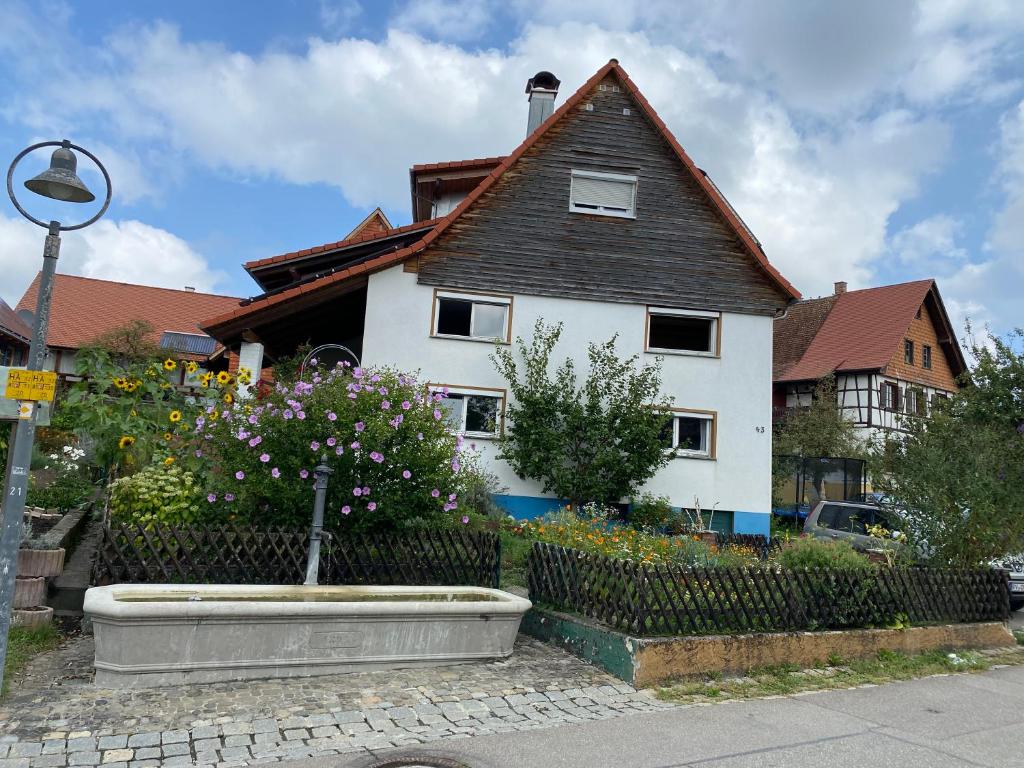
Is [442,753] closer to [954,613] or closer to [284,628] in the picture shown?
[284,628]

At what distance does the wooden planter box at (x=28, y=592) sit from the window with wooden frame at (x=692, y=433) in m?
11.7

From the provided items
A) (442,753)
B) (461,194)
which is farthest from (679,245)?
(442,753)

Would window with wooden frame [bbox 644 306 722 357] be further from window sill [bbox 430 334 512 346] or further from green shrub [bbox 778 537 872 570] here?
green shrub [bbox 778 537 872 570]

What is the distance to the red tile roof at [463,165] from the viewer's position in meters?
18.2

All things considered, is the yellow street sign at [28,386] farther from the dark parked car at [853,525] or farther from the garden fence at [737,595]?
the dark parked car at [853,525]

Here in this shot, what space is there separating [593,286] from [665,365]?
2190mm

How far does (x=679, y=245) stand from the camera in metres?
16.7

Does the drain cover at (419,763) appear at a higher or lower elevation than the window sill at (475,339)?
lower

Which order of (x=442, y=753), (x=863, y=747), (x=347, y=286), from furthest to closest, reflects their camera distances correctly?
(x=347, y=286) < (x=863, y=747) < (x=442, y=753)

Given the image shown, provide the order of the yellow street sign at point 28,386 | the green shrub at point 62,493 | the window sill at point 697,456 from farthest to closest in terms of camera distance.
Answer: the window sill at point 697,456, the green shrub at point 62,493, the yellow street sign at point 28,386

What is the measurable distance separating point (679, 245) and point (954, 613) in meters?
9.31

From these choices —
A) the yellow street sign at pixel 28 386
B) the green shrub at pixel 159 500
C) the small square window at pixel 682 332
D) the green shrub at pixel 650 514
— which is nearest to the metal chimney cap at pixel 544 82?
the small square window at pixel 682 332

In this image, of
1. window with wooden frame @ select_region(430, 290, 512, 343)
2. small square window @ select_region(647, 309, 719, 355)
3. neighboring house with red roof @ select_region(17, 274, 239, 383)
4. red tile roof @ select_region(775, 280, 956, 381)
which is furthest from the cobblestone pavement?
neighboring house with red roof @ select_region(17, 274, 239, 383)

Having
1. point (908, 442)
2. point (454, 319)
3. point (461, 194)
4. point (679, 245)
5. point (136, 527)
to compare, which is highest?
point (461, 194)
